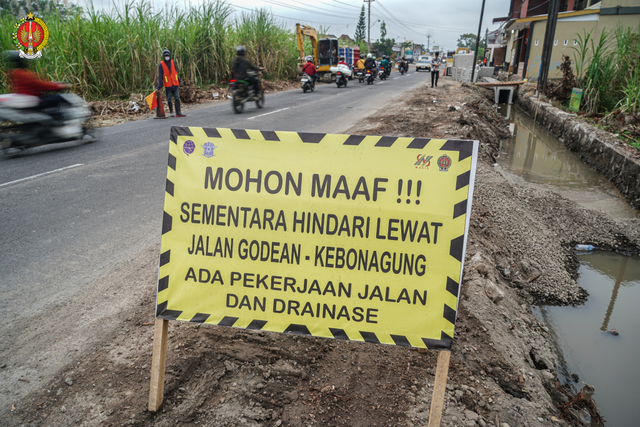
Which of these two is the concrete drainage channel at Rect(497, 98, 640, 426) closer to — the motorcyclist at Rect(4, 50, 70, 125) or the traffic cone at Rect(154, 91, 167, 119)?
the motorcyclist at Rect(4, 50, 70, 125)

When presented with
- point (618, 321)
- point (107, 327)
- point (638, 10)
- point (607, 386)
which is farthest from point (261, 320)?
point (638, 10)

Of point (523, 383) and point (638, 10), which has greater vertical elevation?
point (638, 10)

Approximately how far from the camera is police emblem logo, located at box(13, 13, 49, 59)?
1212cm

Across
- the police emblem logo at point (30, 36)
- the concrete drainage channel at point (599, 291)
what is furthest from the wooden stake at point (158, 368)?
the police emblem logo at point (30, 36)

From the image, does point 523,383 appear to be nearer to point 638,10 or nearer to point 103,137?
point 103,137

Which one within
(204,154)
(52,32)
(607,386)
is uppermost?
(52,32)

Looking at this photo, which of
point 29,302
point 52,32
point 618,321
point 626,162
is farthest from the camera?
point 52,32

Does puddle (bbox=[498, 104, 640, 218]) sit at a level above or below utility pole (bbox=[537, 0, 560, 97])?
below

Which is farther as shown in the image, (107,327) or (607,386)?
(607,386)

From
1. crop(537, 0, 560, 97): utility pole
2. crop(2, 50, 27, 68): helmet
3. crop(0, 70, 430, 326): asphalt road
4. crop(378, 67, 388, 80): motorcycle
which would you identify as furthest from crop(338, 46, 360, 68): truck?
crop(2, 50, 27, 68): helmet

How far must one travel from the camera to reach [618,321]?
3975mm

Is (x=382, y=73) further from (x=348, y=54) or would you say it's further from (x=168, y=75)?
(x=168, y=75)

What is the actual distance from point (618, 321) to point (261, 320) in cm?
374

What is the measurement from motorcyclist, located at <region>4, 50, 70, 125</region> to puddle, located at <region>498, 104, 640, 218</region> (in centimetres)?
911
